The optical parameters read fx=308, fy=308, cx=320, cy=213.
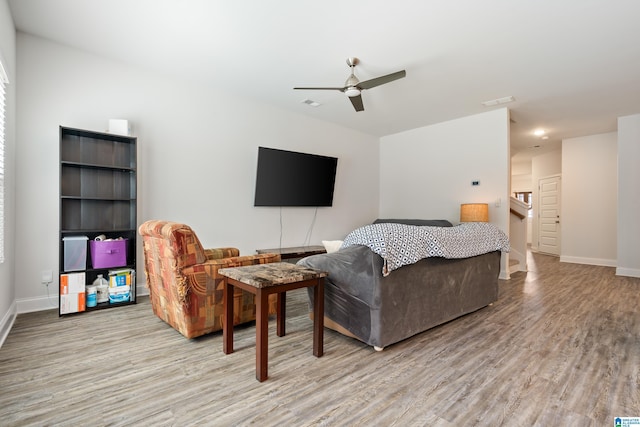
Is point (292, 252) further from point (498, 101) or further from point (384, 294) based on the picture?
point (498, 101)

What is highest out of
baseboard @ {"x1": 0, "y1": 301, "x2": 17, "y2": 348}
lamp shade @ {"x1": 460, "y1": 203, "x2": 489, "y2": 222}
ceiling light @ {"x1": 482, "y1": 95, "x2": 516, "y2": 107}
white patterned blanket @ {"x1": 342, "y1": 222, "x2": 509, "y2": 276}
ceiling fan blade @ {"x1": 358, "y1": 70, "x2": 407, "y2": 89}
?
ceiling light @ {"x1": 482, "y1": 95, "x2": 516, "y2": 107}

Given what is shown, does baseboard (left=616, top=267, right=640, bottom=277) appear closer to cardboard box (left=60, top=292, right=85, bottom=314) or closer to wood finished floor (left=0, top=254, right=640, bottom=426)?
wood finished floor (left=0, top=254, right=640, bottom=426)

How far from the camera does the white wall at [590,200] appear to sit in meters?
6.38

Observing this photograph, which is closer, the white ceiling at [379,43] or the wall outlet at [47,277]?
the white ceiling at [379,43]

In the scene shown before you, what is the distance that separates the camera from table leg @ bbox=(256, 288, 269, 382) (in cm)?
187

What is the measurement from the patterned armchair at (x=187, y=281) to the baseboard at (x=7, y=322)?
3.77 feet

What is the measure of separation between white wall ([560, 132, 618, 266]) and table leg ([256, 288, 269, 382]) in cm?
770

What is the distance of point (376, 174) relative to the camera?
275 inches

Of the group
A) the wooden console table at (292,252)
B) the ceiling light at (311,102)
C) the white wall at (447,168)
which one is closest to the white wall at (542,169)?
the white wall at (447,168)

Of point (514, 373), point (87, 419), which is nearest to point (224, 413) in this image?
point (87, 419)

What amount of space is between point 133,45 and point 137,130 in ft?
3.15

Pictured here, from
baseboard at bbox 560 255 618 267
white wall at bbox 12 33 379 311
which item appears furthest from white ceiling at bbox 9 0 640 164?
baseboard at bbox 560 255 618 267

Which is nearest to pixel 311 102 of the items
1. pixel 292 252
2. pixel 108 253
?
pixel 292 252

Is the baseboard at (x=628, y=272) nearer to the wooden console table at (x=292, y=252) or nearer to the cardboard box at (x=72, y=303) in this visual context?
the wooden console table at (x=292, y=252)
